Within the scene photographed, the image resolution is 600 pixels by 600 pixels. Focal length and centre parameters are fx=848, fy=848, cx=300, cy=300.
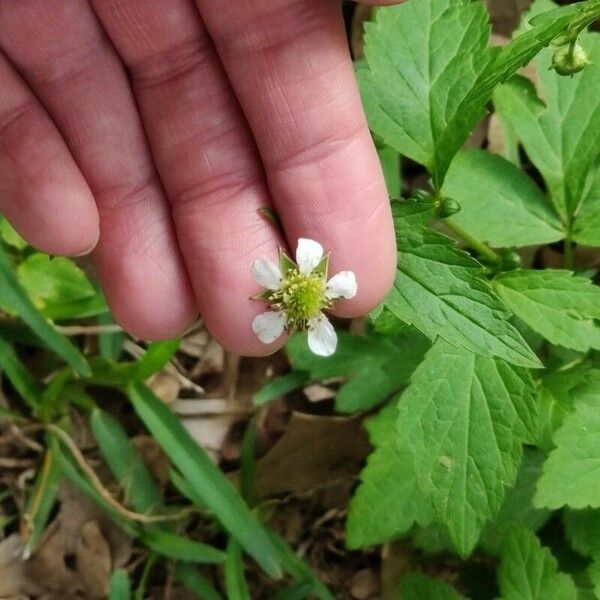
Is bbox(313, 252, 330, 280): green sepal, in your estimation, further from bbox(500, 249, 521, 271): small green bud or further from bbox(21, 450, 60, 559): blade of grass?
bbox(21, 450, 60, 559): blade of grass

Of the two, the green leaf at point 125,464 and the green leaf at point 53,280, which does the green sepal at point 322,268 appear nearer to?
the green leaf at point 53,280

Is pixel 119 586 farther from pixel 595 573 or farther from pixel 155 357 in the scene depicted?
pixel 595 573

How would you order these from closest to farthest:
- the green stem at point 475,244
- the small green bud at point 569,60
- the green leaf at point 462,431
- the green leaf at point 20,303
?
1. the small green bud at point 569,60
2. the green leaf at point 462,431
3. the green stem at point 475,244
4. the green leaf at point 20,303

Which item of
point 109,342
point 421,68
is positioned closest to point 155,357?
point 109,342

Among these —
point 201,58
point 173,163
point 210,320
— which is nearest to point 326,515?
point 210,320

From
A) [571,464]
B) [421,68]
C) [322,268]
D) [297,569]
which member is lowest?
[297,569]

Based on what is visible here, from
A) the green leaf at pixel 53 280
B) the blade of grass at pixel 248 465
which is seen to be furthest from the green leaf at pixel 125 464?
the green leaf at pixel 53 280

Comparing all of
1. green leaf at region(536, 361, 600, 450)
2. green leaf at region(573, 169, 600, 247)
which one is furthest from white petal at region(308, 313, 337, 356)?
green leaf at region(573, 169, 600, 247)
